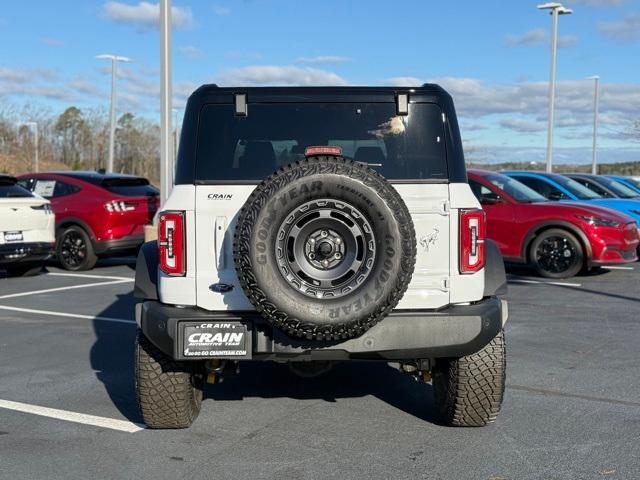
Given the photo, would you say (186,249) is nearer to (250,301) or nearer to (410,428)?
(250,301)

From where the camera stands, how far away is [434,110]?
16.0 feet

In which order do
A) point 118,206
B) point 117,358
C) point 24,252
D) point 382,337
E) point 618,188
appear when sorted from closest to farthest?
point 382,337
point 117,358
point 24,252
point 118,206
point 618,188

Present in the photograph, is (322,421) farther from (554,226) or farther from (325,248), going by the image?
(554,226)

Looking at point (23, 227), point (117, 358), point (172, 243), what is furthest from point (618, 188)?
point (172, 243)

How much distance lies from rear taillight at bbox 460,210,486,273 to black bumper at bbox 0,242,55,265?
8965 mm

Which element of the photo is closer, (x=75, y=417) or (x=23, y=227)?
(x=75, y=417)

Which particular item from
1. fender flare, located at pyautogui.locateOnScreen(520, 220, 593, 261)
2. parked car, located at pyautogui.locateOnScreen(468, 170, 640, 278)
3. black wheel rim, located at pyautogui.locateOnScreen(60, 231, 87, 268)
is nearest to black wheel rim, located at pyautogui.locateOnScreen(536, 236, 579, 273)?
parked car, located at pyautogui.locateOnScreen(468, 170, 640, 278)

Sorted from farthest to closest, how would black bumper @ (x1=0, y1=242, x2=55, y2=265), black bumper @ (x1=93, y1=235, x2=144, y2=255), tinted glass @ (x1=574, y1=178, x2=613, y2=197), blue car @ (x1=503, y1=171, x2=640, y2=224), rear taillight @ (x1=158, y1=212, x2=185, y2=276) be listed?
tinted glass @ (x1=574, y1=178, x2=613, y2=197)
blue car @ (x1=503, y1=171, x2=640, y2=224)
black bumper @ (x1=93, y1=235, x2=144, y2=255)
black bumper @ (x1=0, y1=242, x2=55, y2=265)
rear taillight @ (x1=158, y1=212, x2=185, y2=276)

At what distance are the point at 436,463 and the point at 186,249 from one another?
1734 mm

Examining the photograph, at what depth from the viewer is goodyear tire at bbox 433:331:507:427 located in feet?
15.8

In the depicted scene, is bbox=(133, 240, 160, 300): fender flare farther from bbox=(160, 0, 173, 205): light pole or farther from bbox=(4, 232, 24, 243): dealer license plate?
bbox=(160, 0, 173, 205): light pole

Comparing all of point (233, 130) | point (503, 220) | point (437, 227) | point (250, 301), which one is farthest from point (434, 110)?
point (503, 220)

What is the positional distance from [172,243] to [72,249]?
9.75 metres

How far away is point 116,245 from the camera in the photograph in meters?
13.6
